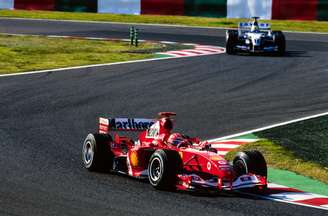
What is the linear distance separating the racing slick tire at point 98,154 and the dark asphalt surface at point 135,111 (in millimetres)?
212

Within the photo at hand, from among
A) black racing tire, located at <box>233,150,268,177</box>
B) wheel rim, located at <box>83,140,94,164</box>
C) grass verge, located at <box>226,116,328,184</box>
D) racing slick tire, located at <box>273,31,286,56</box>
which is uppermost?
racing slick tire, located at <box>273,31,286,56</box>

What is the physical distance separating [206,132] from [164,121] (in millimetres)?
4707

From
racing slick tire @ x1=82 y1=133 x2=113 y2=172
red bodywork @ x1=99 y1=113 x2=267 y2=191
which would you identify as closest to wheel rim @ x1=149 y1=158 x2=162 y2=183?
red bodywork @ x1=99 y1=113 x2=267 y2=191

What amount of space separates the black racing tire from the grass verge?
4.19ft

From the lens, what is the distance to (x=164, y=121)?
1384 centimetres

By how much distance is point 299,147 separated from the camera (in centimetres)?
1652

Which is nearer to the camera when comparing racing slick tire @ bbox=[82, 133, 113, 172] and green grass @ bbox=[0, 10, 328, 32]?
racing slick tire @ bbox=[82, 133, 113, 172]

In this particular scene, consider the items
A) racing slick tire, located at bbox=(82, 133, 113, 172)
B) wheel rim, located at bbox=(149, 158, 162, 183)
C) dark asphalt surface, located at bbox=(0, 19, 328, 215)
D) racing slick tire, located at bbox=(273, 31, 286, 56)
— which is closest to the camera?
dark asphalt surface, located at bbox=(0, 19, 328, 215)

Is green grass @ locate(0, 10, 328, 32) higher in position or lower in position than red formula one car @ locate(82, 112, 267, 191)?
higher

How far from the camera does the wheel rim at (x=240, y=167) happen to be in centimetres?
1327

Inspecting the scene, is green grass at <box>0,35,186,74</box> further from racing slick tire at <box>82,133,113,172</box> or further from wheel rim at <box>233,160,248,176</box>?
wheel rim at <box>233,160,248,176</box>

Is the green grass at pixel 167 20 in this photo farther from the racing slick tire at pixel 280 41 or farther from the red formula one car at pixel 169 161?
the red formula one car at pixel 169 161

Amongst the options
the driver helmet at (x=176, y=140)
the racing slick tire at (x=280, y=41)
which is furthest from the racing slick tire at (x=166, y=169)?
the racing slick tire at (x=280, y=41)

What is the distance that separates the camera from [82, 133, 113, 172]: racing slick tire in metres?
14.3
